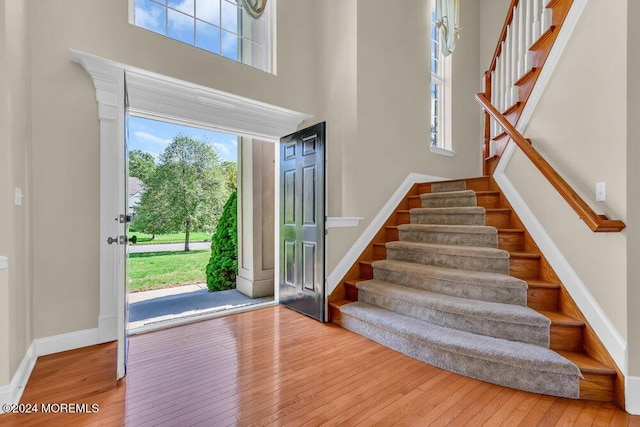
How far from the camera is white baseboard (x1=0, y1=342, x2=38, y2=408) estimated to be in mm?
1712

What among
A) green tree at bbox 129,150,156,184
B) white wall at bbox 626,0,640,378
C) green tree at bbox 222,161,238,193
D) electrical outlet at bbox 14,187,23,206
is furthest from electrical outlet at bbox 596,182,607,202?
green tree at bbox 129,150,156,184

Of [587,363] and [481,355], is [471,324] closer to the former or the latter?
[481,355]

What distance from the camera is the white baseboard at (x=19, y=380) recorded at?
1.71 m

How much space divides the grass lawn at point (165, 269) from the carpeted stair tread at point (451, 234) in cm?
419

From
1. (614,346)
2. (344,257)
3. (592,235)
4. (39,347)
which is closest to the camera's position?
(614,346)

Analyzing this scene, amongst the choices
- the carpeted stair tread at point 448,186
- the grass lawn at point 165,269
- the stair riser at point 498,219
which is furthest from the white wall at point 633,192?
the grass lawn at point 165,269

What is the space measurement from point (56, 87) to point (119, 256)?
1.55m

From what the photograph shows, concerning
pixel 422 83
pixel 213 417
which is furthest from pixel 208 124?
pixel 422 83

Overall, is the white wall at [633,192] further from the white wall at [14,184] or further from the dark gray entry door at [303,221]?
the white wall at [14,184]

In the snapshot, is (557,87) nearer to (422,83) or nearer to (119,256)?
(422,83)

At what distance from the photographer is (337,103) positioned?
3770mm

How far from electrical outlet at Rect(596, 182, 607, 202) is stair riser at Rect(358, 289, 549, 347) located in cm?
93

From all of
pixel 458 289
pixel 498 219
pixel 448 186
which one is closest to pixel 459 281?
pixel 458 289

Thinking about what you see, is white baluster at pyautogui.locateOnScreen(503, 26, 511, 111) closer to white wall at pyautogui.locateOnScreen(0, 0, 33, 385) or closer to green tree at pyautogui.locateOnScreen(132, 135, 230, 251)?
white wall at pyautogui.locateOnScreen(0, 0, 33, 385)
